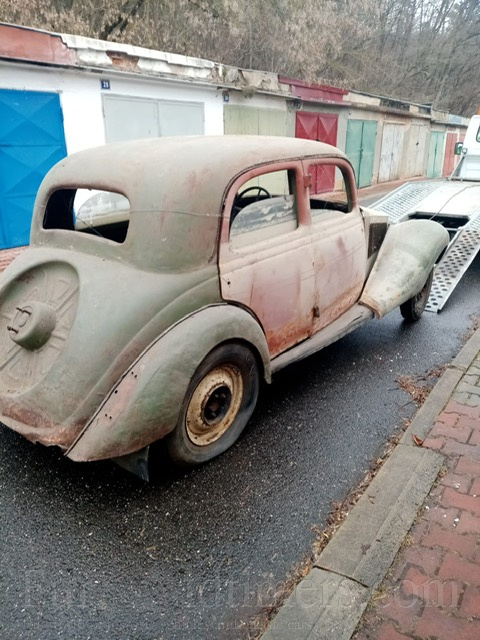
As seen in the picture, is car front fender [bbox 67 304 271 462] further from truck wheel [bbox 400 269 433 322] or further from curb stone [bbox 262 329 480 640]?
truck wheel [bbox 400 269 433 322]

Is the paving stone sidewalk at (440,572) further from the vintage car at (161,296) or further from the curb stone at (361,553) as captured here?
the vintage car at (161,296)

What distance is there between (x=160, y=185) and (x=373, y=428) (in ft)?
7.33

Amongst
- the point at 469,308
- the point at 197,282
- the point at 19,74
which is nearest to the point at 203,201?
the point at 197,282

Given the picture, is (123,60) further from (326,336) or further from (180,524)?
(180,524)

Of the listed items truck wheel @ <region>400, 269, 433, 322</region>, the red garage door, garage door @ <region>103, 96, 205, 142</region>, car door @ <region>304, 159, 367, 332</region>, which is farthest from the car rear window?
the red garage door

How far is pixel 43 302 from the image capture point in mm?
3016

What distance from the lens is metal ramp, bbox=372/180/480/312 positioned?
583 centimetres

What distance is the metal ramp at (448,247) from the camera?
5832 millimetres

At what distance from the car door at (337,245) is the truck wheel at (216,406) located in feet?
2.97

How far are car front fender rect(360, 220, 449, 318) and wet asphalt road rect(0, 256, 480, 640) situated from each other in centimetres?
94

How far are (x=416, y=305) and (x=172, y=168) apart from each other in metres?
3.36

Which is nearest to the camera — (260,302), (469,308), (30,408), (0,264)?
(30,408)

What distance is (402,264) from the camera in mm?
4668

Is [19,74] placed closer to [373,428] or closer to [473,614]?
[373,428]
